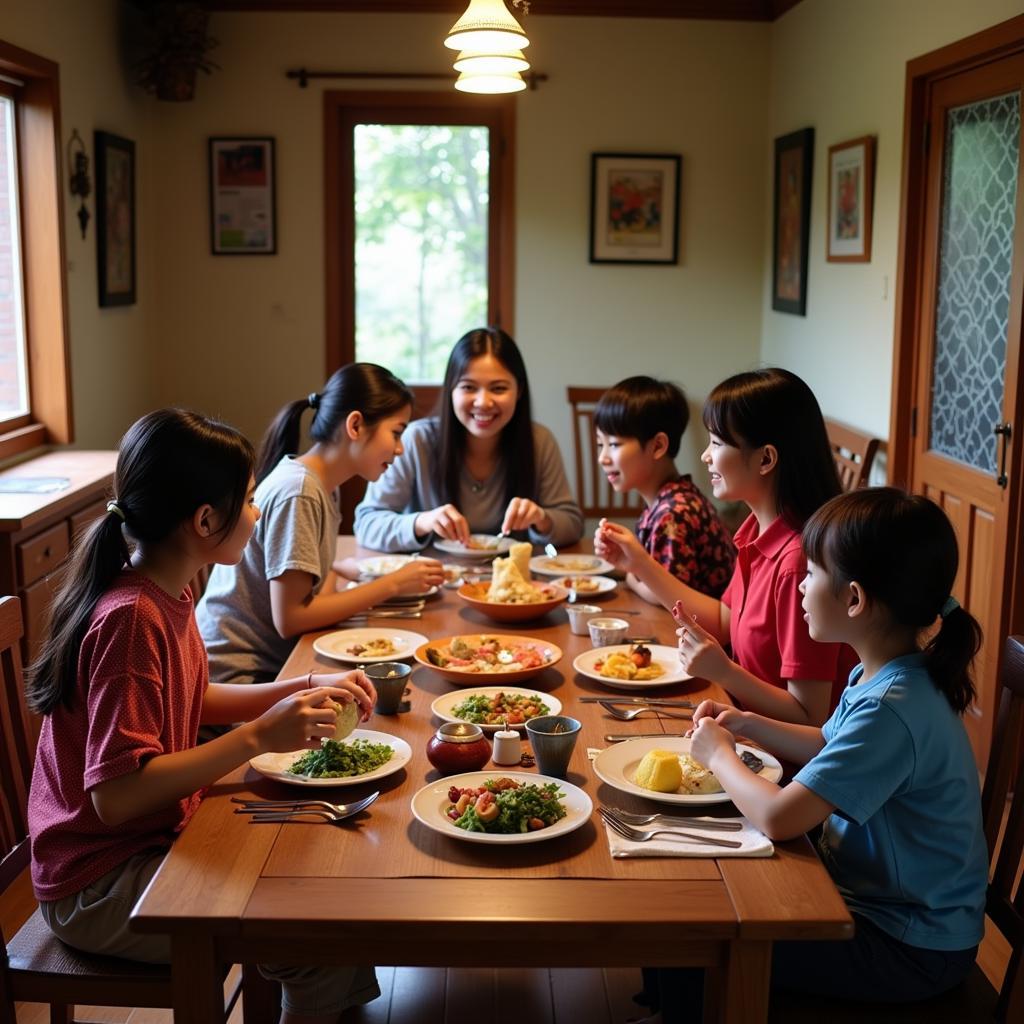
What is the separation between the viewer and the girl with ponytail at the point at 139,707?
1594mm

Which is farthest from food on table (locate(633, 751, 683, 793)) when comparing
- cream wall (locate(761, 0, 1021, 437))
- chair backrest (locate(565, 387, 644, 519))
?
chair backrest (locate(565, 387, 644, 519))

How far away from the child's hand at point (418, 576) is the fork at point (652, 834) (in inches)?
41.3

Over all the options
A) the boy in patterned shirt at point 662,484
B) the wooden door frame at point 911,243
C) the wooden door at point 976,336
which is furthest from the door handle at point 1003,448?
the boy in patterned shirt at point 662,484

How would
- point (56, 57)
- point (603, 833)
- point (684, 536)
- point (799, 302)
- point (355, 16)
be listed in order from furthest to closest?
point (355, 16), point (799, 302), point (56, 57), point (684, 536), point (603, 833)

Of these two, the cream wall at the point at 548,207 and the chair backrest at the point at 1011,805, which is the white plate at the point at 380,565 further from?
the cream wall at the point at 548,207

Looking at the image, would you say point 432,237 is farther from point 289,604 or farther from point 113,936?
point 113,936

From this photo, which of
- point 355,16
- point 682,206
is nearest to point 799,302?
point 682,206

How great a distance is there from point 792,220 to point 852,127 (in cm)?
75

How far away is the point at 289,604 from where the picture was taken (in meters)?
2.33

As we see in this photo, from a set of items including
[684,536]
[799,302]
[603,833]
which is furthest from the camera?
[799,302]

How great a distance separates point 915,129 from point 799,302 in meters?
1.25

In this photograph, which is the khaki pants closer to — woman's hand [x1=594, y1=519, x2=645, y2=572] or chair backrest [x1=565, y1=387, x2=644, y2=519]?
woman's hand [x1=594, y1=519, x2=645, y2=572]

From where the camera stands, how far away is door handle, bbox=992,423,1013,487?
11.0 feet

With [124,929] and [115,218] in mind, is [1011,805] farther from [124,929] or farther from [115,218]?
[115,218]
